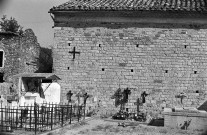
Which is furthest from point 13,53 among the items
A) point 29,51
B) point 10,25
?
point 10,25

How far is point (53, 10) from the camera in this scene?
14.7 meters

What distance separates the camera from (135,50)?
14.4m

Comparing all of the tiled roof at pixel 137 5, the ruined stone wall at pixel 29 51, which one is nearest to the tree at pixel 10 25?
the ruined stone wall at pixel 29 51

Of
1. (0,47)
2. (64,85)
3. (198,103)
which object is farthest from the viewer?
(0,47)

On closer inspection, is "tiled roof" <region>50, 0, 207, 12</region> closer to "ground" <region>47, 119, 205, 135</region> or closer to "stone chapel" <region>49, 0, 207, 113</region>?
"stone chapel" <region>49, 0, 207, 113</region>

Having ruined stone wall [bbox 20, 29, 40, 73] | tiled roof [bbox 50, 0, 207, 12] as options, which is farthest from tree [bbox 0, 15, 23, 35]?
tiled roof [bbox 50, 0, 207, 12]

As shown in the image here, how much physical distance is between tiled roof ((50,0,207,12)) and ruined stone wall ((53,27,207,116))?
1.02 m

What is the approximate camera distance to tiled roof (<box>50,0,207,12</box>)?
45.8ft

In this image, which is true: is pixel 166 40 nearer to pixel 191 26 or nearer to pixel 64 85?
pixel 191 26

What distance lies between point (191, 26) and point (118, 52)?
370 centimetres

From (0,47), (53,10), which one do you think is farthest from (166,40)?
(0,47)

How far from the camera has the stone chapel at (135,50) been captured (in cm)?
1384

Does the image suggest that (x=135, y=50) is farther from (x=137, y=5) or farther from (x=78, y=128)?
(x=78, y=128)

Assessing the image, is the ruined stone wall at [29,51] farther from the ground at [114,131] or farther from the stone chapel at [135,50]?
the ground at [114,131]
